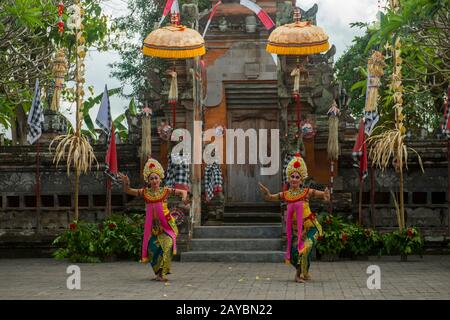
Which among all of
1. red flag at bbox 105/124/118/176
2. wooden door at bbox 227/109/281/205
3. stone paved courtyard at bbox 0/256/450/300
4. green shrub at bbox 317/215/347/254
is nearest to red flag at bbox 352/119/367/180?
green shrub at bbox 317/215/347/254

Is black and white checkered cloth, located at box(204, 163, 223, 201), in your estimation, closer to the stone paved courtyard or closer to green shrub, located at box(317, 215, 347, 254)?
the stone paved courtyard

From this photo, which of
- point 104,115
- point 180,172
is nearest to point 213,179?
point 180,172

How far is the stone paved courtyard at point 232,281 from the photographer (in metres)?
11.1

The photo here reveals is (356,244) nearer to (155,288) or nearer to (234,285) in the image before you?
(234,285)

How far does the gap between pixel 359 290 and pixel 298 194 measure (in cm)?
232

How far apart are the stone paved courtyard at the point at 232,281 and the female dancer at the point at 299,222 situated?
40 cm

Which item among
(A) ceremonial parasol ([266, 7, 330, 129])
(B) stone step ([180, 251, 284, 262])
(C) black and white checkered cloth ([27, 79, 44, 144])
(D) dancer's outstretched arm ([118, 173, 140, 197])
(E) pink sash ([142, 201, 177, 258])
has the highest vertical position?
(A) ceremonial parasol ([266, 7, 330, 129])

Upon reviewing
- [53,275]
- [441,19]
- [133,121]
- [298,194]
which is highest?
[441,19]

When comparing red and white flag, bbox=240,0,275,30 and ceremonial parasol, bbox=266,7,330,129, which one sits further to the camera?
red and white flag, bbox=240,0,275,30

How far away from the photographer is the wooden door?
71.3 feet

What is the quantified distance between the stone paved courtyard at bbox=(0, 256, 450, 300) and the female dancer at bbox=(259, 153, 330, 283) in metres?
0.40

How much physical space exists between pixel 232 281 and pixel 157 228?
1.54m

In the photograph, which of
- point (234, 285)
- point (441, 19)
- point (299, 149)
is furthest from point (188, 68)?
point (234, 285)

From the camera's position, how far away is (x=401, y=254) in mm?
16578
